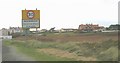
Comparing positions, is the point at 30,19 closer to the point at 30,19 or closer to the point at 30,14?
the point at 30,19

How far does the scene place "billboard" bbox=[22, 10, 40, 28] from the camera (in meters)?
67.5

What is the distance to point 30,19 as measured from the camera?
67.9 meters

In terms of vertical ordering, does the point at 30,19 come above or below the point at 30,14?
below

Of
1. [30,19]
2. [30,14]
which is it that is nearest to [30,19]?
[30,19]

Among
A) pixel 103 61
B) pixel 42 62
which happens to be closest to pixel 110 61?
pixel 103 61

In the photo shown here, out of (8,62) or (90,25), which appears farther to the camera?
(90,25)

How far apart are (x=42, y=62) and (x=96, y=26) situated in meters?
140

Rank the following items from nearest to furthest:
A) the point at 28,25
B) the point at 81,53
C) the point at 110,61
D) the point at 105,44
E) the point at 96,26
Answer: the point at 110,61 → the point at 81,53 → the point at 105,44 → the point at 28,25 → the point at 96,26

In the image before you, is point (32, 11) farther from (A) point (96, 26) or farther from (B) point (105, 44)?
(A) point (96, 26)

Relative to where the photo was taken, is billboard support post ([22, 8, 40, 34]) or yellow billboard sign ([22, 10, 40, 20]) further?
yellow billboard sign ([22, 10, 40, 20])

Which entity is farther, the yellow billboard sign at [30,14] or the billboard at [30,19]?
the yellow billboard sign at [30,14]

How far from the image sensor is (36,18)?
68438mm

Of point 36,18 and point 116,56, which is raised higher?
point 36,18

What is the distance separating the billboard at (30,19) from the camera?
6750cm
